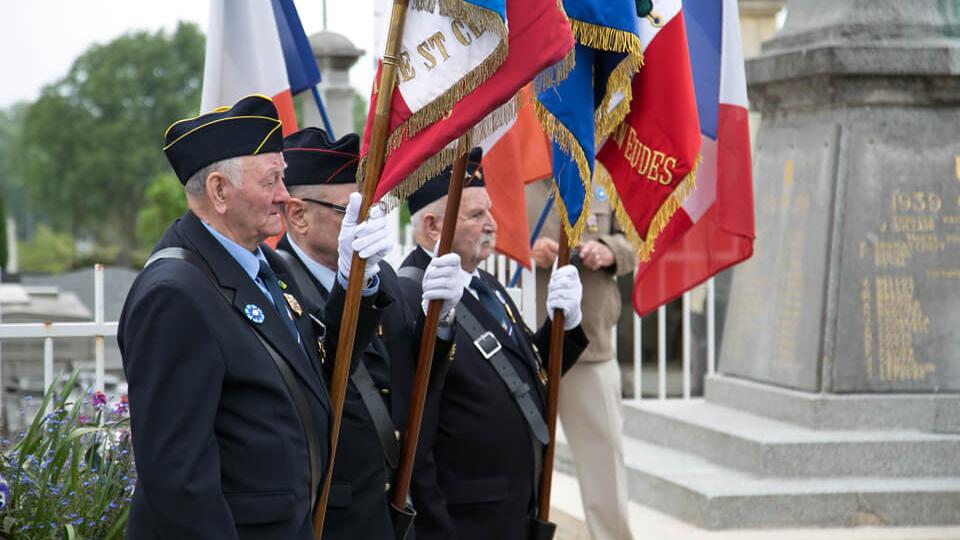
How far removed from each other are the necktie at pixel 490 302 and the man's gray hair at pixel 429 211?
0.28 metres

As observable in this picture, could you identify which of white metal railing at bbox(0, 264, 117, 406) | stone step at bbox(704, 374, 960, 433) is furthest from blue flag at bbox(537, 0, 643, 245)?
stone step at bbox(704, 374, 960, 433)

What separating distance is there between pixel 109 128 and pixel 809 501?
70275 mm

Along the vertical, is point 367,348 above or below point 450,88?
below

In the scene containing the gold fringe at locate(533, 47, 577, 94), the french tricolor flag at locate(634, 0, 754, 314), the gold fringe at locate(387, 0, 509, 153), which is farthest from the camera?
the french tricolor flag at locate(634, 0, 754, 314)

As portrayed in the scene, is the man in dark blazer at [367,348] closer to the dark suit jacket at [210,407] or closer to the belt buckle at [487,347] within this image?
the belt buckle at [487,347]

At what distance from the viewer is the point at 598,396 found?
6.04 m

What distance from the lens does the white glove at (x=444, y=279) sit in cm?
398

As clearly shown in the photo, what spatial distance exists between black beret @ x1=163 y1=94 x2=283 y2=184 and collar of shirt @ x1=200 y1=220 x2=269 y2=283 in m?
0.16

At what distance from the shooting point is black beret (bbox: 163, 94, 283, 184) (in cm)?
321

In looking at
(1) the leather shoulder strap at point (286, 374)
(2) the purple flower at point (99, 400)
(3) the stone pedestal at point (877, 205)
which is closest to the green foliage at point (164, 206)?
(3) the stone pedestal at point (877, 205)

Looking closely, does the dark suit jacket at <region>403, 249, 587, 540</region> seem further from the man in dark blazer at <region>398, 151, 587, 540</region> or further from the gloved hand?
the gloved hand

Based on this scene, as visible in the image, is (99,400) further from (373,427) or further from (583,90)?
(583,90)

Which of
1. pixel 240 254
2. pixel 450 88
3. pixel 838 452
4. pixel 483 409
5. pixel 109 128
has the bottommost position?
pixel 838 452

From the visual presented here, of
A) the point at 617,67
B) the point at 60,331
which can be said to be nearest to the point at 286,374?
the point at 617,67
